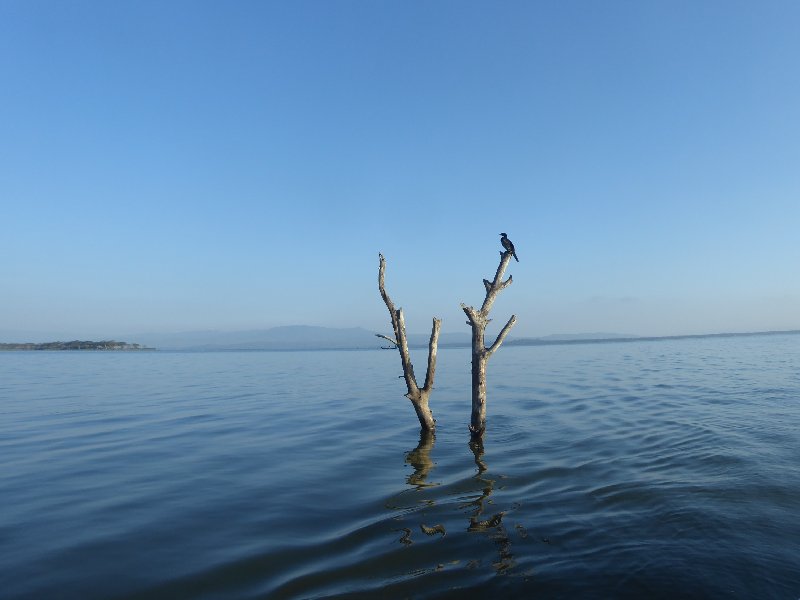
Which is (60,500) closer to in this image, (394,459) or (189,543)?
(189,543)

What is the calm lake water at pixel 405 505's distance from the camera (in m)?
6.38

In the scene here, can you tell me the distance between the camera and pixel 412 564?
679cm

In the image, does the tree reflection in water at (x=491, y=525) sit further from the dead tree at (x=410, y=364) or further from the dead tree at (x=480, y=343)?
the dead tree at (x=410, y=364)

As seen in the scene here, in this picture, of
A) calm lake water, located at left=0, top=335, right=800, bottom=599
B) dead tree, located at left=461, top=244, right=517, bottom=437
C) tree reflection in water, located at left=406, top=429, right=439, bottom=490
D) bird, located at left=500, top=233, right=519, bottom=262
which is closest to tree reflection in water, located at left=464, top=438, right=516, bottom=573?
calm lake water, located at left=0, top=335, right=800, bottom=599

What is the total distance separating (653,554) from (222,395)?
2605 cm

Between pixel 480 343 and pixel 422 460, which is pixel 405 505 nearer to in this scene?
pixel 422 460

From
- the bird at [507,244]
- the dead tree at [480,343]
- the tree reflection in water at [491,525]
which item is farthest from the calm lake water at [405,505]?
the bird at [507,244]

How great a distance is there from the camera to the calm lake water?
6379mm

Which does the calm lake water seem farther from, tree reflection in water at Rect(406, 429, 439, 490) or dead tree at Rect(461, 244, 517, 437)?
dead tree at Rect(461, 244, 517, 437)

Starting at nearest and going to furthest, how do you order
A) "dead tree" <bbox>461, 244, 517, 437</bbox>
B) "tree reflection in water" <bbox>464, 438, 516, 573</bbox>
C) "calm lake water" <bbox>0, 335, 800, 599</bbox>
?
"calm lake water" <bbox>0, 335, 800, 599</bbox>
"tree reflection in water" <bbox>464, 438, 516, 573</bbox>
"dead tree" <bbox>461, 244, 517, 437</bbox>

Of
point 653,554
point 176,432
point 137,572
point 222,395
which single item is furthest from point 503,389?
point 137,572

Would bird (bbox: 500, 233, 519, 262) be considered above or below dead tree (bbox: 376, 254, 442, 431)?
above

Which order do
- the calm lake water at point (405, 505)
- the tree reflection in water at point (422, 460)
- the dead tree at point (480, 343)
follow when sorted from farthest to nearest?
the dead tree at point (480, 343) → the tree reflection in water at point (422, 460) → the calm lake water at point (405, 505)

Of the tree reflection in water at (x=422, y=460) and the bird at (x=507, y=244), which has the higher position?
the bird at (x=507, y=244)
